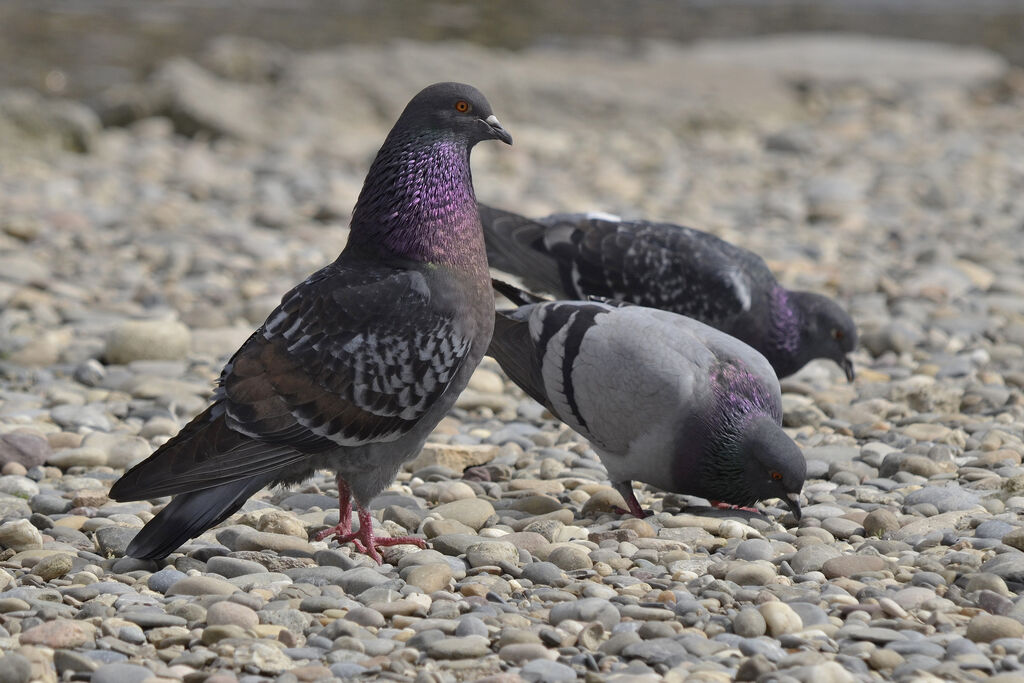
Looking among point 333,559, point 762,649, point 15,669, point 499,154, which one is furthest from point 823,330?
point 499,154

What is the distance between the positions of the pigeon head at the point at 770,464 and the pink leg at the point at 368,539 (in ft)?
4.04

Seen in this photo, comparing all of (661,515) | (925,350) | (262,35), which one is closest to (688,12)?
(262,35)

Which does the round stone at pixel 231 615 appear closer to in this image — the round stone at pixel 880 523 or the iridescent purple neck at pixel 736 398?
the iridescent purple neck at pixel 736 398

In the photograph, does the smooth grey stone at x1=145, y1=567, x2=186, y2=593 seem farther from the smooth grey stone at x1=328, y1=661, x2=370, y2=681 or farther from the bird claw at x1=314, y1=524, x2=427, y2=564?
the smooth grey stone at x1=328, y1=661, x2=370, y2=681

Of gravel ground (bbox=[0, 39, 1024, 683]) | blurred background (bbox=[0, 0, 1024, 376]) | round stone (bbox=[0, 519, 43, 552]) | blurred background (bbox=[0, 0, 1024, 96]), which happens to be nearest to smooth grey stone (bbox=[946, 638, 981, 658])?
gravel ground (bbox=[0, 39, 1024, 683])

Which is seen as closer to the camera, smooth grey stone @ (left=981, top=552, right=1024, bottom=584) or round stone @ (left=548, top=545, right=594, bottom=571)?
smooth grey stone @ (left=981, top=552, right=1024, bottom=584)

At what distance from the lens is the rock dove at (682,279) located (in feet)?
21.8

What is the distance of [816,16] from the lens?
94.6 feet

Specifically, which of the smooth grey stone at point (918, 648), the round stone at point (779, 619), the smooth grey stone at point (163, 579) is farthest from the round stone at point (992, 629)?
the smooth grey stone at point (163, 579)

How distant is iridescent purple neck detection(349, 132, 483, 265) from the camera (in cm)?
479

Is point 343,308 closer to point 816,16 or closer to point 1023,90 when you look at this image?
point 1023,90

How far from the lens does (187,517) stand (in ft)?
14.5

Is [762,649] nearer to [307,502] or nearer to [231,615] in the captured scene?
[231,615]

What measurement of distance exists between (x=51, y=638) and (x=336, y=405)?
1254 millimetres
